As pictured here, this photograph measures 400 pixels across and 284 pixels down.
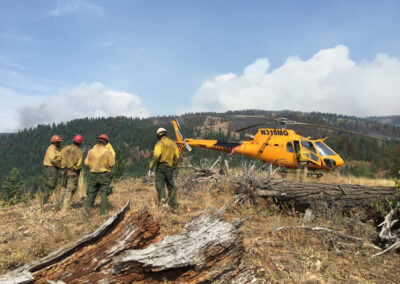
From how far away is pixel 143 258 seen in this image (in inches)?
121

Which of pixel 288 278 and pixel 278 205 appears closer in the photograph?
pixel 288 278

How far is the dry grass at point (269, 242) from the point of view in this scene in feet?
12.3

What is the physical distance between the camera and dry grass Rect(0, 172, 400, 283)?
3748 mm

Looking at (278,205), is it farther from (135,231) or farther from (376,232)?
(135,231)

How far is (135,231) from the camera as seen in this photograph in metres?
3.44

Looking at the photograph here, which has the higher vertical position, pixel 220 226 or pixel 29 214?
pixel 220 226

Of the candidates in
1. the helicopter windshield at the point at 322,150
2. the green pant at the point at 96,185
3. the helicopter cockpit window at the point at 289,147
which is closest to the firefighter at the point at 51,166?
the green pant at the point at 96,185

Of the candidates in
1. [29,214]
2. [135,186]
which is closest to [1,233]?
[29,214]

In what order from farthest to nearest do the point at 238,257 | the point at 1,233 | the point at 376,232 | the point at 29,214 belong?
the point at 29,214 → the point at 376,232 → the point at 1,233 → the point at 238,257

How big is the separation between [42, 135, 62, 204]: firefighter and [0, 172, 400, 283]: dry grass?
2.12 feet

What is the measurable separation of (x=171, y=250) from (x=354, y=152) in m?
94.7

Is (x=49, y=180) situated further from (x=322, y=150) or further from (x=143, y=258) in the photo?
(x=322, y=150)

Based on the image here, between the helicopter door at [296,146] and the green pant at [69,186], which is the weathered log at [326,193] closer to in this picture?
the helicopter door at [296,146]

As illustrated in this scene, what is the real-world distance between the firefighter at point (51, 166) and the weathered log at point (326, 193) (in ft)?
19.3
